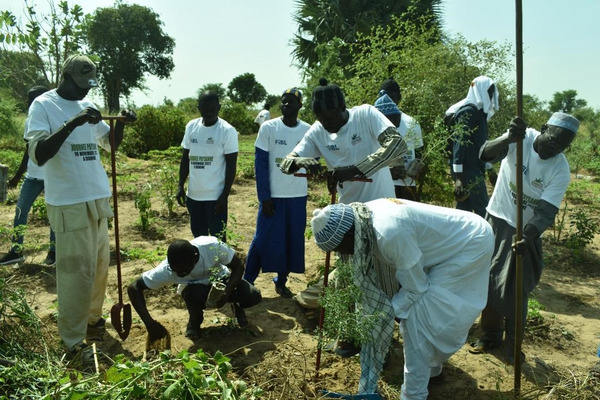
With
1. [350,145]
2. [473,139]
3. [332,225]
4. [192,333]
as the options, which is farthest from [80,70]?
[473,139]

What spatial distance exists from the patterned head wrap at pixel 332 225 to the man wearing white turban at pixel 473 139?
10.0 ft

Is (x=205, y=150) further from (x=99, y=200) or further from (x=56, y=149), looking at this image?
(x=56, y=149)

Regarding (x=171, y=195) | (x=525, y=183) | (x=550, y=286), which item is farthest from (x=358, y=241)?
(x=171, y=195)

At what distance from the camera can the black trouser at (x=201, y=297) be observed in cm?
402

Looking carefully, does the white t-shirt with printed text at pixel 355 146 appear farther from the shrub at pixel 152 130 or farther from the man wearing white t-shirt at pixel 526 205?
the shrub at pixel 152 130

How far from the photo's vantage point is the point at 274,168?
16.2ft

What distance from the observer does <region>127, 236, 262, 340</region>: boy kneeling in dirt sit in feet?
12.0

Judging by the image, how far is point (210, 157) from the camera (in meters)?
5.04

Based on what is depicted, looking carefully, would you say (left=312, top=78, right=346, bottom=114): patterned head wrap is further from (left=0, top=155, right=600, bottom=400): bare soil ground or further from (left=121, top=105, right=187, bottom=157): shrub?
(left=121, top=105, right=187, bottom=157): shrub

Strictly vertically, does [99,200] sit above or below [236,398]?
above

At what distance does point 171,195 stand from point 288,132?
3.96m

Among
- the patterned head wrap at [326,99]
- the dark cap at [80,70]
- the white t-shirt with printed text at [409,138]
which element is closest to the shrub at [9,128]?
the dark cap at [80,70]

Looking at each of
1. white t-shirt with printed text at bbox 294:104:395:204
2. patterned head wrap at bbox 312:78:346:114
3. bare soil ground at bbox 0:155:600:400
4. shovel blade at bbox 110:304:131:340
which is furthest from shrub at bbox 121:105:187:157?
patterned head wrap at bbox 312:78:346:114

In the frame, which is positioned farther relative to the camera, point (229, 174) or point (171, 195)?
point (171, 195)
